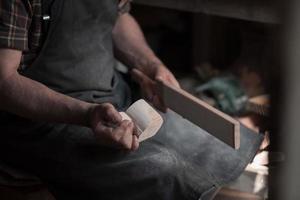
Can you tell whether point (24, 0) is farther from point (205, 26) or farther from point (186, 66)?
point (186, 66)

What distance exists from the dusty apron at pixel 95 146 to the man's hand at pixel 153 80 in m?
0.04

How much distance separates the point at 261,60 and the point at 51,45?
985mm

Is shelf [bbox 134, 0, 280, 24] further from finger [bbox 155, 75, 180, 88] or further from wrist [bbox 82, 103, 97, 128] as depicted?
wrist [bbox 82, 103, 97, 128]

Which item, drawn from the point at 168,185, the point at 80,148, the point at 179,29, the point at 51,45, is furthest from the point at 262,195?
the point at 179,29

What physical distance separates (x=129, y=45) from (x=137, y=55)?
0.12ft

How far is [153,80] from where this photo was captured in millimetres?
1376

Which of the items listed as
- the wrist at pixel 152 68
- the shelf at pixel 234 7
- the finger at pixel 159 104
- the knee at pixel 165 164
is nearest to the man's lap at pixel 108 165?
the knee at pixel 165 164

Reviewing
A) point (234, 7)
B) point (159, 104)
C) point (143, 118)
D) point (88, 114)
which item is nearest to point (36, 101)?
point (88, 114)

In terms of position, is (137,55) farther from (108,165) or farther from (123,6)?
(108,165)

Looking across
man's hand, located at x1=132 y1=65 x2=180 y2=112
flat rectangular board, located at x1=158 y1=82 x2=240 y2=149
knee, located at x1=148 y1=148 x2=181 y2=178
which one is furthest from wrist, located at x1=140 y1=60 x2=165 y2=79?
knee, located at x1=148 y1=148 x2=181 y2=178

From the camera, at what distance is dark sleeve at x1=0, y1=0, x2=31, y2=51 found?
111cm

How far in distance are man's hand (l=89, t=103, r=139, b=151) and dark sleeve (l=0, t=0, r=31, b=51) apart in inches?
8.0

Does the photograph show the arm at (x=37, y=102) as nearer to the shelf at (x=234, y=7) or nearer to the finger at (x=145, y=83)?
the finger at (x=145, y=83)

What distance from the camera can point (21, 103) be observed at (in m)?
1.12
